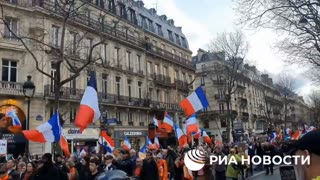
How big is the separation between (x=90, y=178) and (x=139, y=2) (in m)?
37.4

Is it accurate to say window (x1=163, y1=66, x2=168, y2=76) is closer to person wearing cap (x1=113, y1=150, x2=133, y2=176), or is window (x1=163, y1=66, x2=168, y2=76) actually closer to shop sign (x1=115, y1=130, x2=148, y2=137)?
shop sign (x1=115, y1=130, x2=148, y2=137)

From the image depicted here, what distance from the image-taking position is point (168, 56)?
43.7 metres

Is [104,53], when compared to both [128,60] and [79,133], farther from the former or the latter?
[79,133]

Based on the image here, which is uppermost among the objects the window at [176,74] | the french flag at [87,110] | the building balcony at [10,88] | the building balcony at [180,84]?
the window at [176,74]

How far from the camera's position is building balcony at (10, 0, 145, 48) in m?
23.0

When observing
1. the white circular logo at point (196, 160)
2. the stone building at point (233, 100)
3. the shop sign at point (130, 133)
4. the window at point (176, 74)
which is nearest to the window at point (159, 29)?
the window at point (176, 74)

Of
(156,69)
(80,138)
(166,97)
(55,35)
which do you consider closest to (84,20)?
(55,35)

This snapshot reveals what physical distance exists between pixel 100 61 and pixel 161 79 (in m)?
10.5

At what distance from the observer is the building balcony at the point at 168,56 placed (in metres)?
40.5

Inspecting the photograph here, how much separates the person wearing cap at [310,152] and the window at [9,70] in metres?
24.8

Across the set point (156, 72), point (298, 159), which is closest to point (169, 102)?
point (156, 72)

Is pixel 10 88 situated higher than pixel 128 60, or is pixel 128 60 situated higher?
pixel 128 60

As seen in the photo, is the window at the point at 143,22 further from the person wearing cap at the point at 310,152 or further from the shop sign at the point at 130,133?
the person wearing cap at the point at 310,152

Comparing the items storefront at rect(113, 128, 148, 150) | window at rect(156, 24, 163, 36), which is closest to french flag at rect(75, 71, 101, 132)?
storefront at rect(113, 128, 148, 150)
